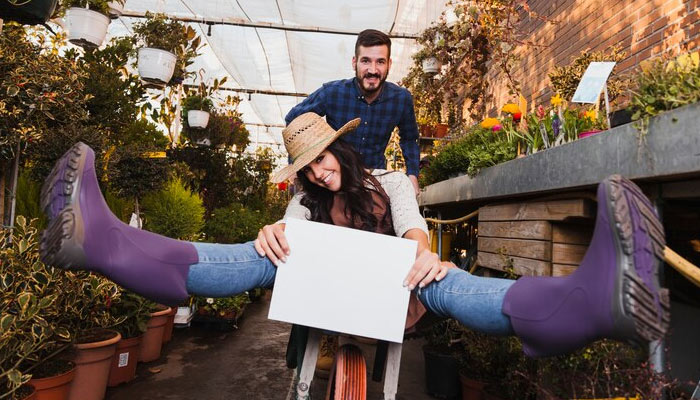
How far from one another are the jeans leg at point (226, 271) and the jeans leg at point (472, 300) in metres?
0.48

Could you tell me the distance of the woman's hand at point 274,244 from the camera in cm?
122

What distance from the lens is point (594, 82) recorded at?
1.83 m

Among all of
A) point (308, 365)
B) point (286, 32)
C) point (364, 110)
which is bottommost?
point (308, 365)

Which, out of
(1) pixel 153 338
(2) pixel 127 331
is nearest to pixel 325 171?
(2) pixel 127 331

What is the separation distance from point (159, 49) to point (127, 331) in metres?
2.12

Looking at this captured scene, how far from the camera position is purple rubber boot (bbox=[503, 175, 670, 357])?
0.86 meters

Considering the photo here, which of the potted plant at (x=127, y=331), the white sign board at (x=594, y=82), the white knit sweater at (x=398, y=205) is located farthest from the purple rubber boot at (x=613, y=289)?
the potted plant at (x=127, y=331)

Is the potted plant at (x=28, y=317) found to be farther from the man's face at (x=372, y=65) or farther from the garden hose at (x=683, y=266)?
the garden hose at (x=683, y=266)

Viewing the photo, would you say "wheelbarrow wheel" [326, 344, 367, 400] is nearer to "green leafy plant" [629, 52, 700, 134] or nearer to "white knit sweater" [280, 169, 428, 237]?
"white knit sweater" [280, 169, 428, 237]

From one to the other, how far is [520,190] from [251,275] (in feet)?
3.91

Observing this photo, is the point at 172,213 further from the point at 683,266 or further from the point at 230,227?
the point at 683,266

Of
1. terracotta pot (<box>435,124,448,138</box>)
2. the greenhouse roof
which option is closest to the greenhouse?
terracotta pot (<box>435,124,448,138</box>)

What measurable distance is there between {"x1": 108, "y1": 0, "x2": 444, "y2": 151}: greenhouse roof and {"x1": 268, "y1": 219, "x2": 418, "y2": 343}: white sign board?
4.59 metres

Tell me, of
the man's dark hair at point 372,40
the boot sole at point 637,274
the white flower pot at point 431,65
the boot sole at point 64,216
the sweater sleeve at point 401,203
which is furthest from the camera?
the white flower pot at point 431,65
